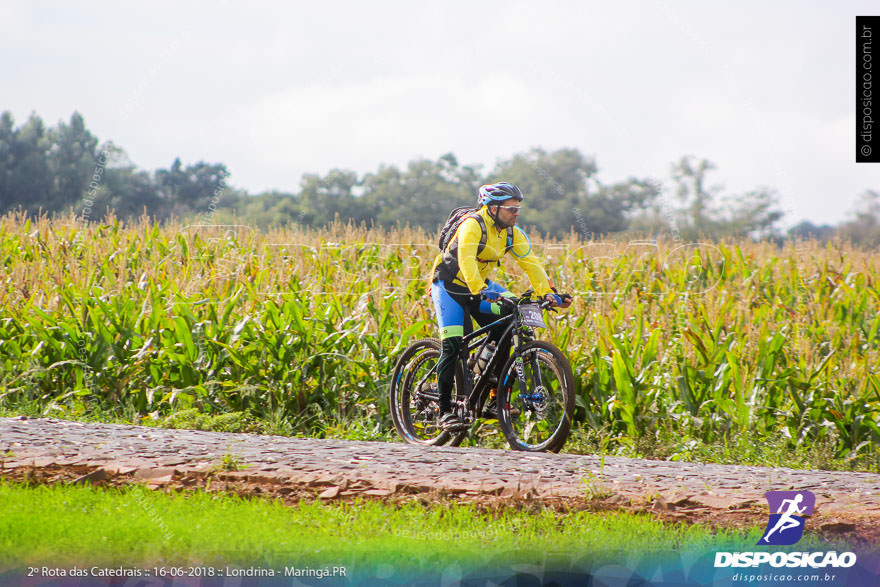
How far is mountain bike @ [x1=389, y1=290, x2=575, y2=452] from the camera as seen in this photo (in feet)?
21.5

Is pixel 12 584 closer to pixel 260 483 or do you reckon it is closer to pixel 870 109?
pixel 260 483

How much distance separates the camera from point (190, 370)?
28.7 ft

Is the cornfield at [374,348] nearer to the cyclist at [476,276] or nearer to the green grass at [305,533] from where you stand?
the cyclist at [476,276]

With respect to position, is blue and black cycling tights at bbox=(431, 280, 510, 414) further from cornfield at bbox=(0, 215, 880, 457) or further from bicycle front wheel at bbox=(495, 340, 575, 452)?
cornfield at bbox=(0, 215, 880, 457)

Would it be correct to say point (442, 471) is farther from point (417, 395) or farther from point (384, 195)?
point (384, 195)

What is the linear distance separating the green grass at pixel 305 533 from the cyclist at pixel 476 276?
6.46 feet

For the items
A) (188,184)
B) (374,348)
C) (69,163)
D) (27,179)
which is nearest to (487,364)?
(374,348)

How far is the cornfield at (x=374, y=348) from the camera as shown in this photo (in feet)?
24.4

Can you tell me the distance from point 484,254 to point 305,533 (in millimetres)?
2942

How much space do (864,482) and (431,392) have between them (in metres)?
3.32

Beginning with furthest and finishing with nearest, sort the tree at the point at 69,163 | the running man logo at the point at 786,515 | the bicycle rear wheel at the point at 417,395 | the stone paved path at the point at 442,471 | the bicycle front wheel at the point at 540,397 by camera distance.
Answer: the tree at the point at 69,163
the bicycle rear wheel at the point at 417,395
the bicycle front wheel at the point at 540,397
the stone paved path at the point at 442,471
the running man logo at the point at 786,515

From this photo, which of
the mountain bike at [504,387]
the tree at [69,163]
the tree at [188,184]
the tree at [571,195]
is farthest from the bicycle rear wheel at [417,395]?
the tree at [69,163]

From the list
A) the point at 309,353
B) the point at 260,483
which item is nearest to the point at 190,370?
the point at 309,353

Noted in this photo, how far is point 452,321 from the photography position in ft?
22.9
